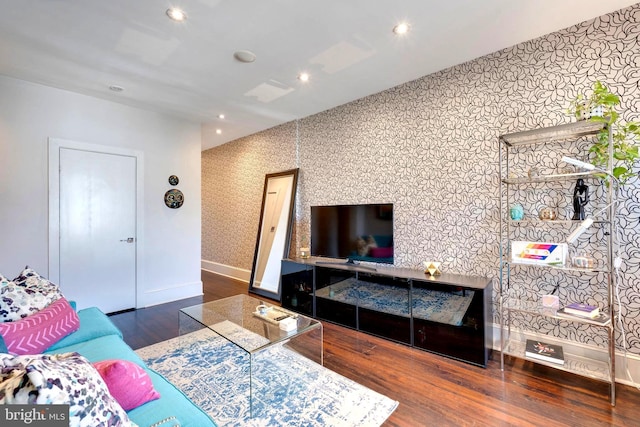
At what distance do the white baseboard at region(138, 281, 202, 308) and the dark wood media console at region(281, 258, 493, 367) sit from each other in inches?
72.1

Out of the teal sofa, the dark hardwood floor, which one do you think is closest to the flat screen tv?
the dark hardwood floor

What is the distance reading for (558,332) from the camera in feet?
7.90

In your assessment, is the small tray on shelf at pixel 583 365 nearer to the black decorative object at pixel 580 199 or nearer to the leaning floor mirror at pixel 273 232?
the black decorative object at pixel 580 199

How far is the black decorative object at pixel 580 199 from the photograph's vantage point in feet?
7.29

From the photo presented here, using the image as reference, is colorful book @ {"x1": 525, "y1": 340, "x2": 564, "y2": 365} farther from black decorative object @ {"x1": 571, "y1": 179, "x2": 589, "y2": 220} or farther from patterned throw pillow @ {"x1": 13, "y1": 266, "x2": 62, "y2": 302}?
patterned throw pillow @ {"x1": 13, "y1": 266, "x2": 62, "y2": 302}

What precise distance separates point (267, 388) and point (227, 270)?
13.2 feet

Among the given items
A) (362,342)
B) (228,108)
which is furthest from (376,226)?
(228,108)

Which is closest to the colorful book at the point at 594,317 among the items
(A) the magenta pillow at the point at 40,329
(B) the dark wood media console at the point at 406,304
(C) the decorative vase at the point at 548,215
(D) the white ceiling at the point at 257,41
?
(B) the dark wood media console at the point at 406,304

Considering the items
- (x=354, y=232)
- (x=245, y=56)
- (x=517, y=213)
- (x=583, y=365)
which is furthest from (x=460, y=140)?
(x=245, y=56)

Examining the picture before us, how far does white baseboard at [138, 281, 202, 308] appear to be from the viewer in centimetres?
406

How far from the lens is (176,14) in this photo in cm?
215

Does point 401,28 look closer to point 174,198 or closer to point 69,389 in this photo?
point 69,389

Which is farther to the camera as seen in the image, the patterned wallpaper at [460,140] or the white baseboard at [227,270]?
the white baseboard at [227,270]

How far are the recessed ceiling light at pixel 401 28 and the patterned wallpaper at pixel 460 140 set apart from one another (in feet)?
2.86
